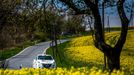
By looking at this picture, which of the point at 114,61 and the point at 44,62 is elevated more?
the point at 114,61

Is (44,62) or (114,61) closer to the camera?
(114,61)

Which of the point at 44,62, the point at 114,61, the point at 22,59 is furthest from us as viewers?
the point at 22,59

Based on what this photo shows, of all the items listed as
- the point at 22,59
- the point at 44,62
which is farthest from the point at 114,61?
the point at 22,59

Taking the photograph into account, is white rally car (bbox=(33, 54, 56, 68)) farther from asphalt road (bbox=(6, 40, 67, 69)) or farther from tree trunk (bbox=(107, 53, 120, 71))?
tree trunk (bbox=(107, 53, 120, 71))

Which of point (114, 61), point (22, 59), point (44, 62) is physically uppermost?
point (114, 61)

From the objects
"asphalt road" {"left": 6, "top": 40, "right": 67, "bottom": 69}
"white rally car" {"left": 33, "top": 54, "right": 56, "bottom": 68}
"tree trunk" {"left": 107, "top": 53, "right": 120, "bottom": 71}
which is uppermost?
"tree trunk" {"left": 107, "top": 53, "right": 120, "bottom": 71}

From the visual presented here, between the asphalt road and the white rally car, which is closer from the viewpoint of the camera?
the white rally car

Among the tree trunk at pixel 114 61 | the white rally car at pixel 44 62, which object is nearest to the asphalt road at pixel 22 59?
the white rally car at pixel 44 62

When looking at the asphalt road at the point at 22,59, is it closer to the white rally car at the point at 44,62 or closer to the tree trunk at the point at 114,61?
the white rally car at the point at 44,62

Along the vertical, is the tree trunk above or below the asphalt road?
above

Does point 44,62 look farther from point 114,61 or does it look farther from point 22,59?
point 114,61

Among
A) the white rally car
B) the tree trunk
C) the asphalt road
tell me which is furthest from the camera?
the asphalt road

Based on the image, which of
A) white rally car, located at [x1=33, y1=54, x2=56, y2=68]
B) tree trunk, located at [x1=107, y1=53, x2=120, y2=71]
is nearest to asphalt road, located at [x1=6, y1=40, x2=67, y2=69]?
white rally car, located at [x1=33, y1=54, x2=56, y2=68]

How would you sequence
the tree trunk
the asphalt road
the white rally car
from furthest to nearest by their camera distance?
the asphalt road
the white rally car
the tree trunk
